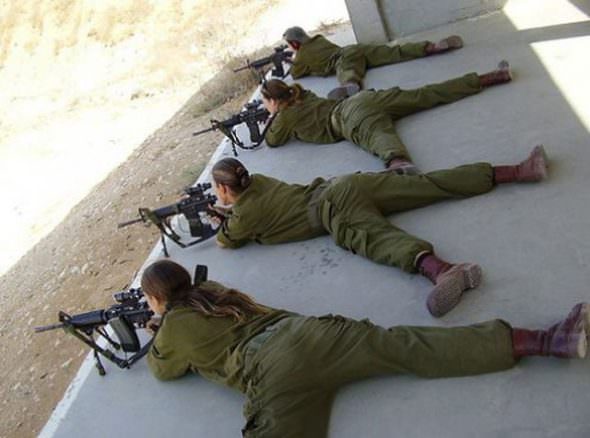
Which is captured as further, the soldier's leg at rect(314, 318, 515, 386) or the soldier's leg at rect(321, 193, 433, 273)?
the soldier's leg at rect(321, 193, 433, 273)

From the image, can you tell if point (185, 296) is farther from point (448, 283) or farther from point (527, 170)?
point (527, 170)

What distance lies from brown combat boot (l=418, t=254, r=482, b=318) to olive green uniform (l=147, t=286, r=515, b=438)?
338 mm

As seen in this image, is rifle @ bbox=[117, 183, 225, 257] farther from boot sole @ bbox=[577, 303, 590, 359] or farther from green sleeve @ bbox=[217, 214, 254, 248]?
boot sole @ bbox=[577, 303, 590, 359]

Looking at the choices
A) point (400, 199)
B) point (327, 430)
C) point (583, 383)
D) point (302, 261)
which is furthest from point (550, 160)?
point (327, 430)

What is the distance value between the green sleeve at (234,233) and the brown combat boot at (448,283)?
1.44 m

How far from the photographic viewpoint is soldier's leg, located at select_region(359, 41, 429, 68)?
7.06m

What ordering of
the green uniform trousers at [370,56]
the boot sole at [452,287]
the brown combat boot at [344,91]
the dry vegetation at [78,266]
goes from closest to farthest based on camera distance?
the boot sole at [452,287] < the brown combat boot at [344,91] < the dry vegetation at [78,266] < the green uniform trousers at [370,56]

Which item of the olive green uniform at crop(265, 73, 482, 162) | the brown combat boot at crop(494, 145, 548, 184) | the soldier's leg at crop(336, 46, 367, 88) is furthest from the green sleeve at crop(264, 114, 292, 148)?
the brown combat boot at crop(494, 145, 548, 184)

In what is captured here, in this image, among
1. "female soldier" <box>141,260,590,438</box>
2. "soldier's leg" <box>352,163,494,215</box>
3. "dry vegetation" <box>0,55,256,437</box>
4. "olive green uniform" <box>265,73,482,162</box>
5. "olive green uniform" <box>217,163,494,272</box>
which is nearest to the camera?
"female soldier" <box>141,260,590,438</box>

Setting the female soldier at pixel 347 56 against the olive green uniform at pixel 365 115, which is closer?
the olive green uniform at pixel 365 115

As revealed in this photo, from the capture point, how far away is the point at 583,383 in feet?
8.71

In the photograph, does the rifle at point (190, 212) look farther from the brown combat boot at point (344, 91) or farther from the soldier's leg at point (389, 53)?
the soldier's leg at point (389, 53)

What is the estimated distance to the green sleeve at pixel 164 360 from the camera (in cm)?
334

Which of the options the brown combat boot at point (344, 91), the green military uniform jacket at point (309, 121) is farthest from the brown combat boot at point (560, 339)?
the brown combat boot at point (344, 91)
